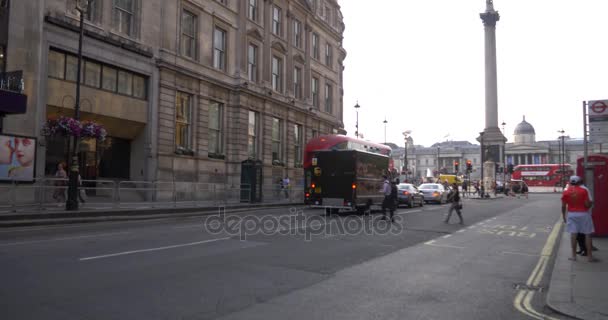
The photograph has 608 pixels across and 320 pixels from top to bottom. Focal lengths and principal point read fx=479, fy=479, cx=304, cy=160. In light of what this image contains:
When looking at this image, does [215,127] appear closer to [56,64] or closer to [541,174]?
[56,64]

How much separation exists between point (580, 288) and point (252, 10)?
33.1 metres

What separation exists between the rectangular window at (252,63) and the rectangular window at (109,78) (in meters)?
12.6

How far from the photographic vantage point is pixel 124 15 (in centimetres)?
2572

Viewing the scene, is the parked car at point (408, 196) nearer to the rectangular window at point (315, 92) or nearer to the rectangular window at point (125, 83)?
the rectangular window at point (125, 83)

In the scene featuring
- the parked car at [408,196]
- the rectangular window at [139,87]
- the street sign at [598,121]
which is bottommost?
the parked car at [408,196]

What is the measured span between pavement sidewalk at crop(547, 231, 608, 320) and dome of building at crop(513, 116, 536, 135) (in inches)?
5330

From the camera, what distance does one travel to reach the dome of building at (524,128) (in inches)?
5266

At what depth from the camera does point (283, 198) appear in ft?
100

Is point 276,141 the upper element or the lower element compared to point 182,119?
lower

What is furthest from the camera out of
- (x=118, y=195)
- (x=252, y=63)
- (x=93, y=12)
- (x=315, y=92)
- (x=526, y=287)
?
(x=315, y=92)

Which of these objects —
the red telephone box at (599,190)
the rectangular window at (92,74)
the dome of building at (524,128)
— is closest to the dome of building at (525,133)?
the dome of building at (524,128)

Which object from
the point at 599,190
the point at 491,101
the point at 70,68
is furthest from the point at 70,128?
the point at 491,101

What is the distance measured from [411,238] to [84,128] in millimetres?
12735

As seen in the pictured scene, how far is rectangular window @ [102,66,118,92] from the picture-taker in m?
24.3
